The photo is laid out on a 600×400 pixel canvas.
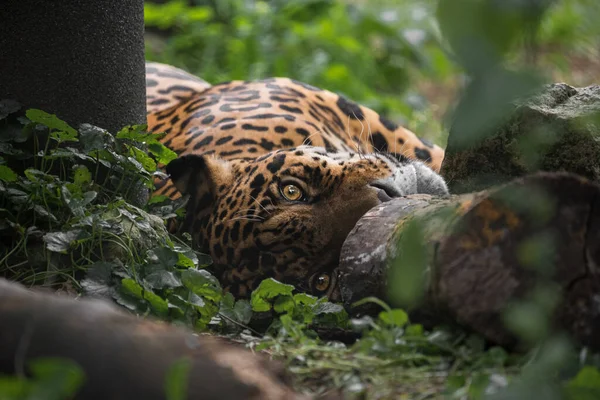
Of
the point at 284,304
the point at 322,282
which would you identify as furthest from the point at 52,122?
the point at 322,282

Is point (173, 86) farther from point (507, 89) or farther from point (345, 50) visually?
point (507, 89)

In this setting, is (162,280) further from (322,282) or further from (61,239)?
(322,282)

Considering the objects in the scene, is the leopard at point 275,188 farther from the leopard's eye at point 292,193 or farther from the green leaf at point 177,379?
the green leaf at point 177,379

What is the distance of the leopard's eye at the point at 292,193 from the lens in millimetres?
3789

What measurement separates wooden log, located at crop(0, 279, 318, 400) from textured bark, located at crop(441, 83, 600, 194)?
1652 millimetres

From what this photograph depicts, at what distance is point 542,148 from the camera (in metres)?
3.14

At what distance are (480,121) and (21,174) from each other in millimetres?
2555

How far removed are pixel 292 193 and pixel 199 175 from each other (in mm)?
660

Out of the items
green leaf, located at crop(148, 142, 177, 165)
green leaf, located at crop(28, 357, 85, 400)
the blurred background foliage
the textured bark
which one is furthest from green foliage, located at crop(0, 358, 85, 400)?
the blurred background foliage

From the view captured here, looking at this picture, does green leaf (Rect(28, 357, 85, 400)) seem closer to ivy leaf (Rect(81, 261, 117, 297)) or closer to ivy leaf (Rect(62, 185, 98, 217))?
ivy leaf (Rect(81, 261, 117, 297))

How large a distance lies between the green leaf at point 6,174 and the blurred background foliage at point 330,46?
17.6 ft

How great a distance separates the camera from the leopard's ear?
4.19 metres

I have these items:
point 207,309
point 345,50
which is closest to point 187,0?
point 345,50

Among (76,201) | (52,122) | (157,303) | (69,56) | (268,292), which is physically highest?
(69,56)
